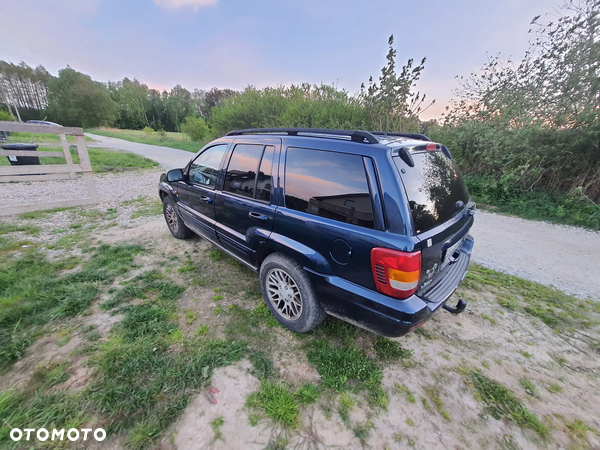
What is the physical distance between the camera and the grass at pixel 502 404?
5.30ft

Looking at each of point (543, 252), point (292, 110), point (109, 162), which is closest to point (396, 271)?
point (543, 252)

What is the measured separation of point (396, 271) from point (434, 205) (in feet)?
2.29

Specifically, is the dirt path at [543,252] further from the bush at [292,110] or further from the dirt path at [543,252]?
the bush at [292,110]

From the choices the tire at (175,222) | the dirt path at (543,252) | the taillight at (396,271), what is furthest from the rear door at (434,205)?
the tire at (175,222)

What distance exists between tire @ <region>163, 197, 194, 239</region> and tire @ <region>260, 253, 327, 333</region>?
2.30 metres

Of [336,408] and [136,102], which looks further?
[136,102]

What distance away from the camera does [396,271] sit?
1631 mm

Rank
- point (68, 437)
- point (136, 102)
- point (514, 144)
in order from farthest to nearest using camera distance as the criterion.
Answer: point (136, 102)
point (514, 144)
point (68, 437)

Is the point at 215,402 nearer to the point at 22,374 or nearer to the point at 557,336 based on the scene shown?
the point at 22,374

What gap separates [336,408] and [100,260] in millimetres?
3627

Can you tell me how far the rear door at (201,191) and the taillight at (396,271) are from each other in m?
2.17

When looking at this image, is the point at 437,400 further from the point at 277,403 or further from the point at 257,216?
the point at 257,216

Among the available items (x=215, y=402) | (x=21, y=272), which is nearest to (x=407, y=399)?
(x=215, y=402)

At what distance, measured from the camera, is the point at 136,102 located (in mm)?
55938
